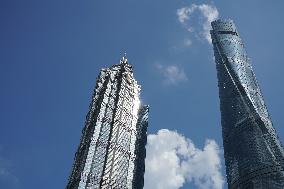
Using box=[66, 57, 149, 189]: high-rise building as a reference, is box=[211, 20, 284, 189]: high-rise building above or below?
above

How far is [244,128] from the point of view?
221 ft

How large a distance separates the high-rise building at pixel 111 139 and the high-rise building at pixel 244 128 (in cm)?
1986

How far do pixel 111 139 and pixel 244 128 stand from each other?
34.4 metres

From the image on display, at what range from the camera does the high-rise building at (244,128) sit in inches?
2420

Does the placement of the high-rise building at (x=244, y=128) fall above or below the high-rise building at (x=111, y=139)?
above

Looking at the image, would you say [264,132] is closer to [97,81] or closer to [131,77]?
[131,77]

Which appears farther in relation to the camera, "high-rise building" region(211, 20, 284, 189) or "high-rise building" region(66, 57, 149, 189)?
"high-rise building" region(211, 20, 284, 189)

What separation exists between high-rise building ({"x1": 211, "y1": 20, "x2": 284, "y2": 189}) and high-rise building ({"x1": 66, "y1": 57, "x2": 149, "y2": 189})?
19.9 meters

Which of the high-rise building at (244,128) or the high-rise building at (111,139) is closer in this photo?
the high-rise building at (111,139)

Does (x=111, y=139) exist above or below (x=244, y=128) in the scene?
below

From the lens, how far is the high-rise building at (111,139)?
35438 mm

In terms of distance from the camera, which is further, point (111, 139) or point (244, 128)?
point (244, 128)

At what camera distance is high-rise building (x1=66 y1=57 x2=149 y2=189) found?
35.4 meters

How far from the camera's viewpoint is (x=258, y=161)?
6250 centimetres
